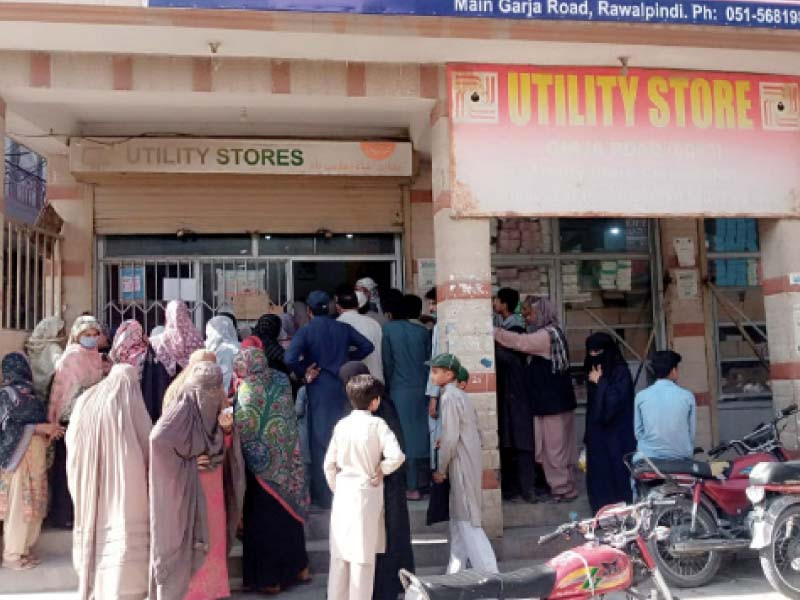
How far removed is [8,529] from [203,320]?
296cm

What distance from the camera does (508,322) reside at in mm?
6438

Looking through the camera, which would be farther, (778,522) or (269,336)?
(269,336)

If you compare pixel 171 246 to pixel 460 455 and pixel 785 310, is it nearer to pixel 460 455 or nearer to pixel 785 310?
pixel 460 455

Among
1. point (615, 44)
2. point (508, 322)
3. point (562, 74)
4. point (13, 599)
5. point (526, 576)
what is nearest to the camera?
point (526, 576)

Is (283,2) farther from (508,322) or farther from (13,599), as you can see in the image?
(13,599)

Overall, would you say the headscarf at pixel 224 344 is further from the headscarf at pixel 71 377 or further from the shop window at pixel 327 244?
the shop window at pixel 327 244

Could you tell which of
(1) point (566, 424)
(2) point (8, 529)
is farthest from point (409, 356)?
(2) point (8, 529)

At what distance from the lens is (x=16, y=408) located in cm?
501

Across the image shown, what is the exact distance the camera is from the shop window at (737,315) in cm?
826

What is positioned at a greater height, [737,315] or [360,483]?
[737,315]

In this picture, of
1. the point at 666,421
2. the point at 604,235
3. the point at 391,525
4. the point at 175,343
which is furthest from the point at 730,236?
the point at 175,343

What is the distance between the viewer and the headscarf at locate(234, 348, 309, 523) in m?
4.82

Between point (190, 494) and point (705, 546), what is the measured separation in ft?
10.9

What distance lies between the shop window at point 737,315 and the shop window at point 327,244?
363 centimetres
